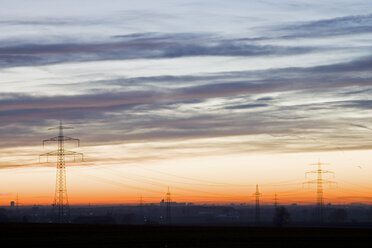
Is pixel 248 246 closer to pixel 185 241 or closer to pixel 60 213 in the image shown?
pixel 185 241

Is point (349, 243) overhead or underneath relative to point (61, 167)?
underneath

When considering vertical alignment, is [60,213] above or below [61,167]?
below

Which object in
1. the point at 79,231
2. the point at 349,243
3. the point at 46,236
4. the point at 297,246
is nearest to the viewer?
the point at 297,246

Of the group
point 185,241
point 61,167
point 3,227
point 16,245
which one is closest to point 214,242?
point 185,241

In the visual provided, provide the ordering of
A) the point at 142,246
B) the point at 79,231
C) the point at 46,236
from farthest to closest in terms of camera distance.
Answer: the point at 79,231, the point at 46,236, the point at 142,246

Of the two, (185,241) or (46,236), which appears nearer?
(185,241)

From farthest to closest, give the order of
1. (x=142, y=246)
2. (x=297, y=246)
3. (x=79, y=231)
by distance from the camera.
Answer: (x=79, y=231)
(x=297, y=246)
(x=142, y=246)

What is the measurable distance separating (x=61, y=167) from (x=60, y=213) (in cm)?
1271

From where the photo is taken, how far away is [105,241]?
80.3 metres

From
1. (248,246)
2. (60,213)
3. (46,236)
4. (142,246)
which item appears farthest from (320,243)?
(60,213)

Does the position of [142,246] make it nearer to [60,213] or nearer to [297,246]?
[297,246]

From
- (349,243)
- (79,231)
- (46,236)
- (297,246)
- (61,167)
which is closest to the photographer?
(297,246)

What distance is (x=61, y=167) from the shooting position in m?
122

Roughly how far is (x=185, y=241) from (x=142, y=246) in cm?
1013
